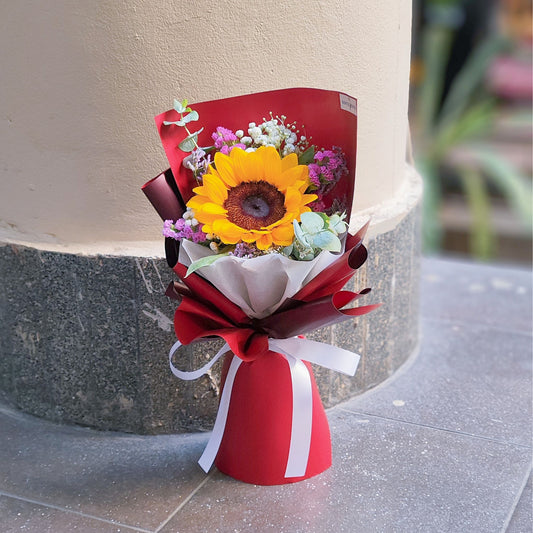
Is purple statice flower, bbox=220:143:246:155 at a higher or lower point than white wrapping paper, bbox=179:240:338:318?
higher

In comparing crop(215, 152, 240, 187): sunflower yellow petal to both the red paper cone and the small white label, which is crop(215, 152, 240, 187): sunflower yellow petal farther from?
the red paper cone

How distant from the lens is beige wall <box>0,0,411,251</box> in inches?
94.4

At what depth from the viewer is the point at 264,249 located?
201cm

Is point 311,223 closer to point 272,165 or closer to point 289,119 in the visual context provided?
point 272,165

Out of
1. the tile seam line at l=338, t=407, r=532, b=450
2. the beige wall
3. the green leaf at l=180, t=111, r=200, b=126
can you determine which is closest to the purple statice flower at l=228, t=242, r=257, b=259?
the green leaf at l=180, t=111, r=200, b=126

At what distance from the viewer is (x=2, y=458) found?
2.52 metres

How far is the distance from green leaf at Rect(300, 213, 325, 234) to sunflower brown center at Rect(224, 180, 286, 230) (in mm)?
97

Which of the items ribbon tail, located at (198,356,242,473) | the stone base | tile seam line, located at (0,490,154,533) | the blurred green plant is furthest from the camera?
the blurred green plant

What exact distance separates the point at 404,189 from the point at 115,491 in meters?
1.57

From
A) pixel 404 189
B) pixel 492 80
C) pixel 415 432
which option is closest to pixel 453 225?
pixel 492 80

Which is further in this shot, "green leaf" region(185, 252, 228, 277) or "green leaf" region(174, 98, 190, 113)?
"green leaf" region(174, 98, 190, 113)

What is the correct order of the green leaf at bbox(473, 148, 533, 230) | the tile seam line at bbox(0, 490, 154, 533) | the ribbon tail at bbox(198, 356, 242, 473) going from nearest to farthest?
the tile seam line at bbox(0, 490, 154, 533), the ribbon tail at bbox(198, 356, 242, 473), the green leaf at bbox(473, 148, 533, 230)

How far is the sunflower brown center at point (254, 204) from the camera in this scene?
2.05 metres

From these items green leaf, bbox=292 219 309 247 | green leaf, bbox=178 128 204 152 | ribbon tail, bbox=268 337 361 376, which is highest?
green leaf, bbox=178 128 204 152
